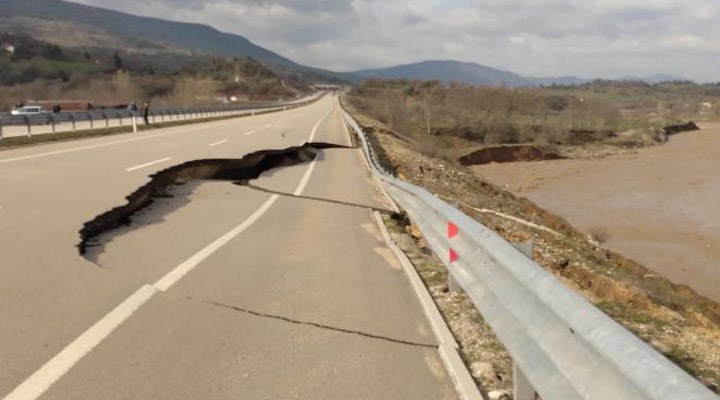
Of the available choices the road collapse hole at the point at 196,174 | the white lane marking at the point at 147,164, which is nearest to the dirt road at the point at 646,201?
the road collapse hole at the point at 196,174

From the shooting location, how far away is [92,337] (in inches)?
192

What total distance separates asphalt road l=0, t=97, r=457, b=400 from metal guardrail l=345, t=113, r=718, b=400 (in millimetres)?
610

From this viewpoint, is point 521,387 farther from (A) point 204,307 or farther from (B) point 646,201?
(B) point 646,201

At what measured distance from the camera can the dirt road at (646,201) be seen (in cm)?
2359

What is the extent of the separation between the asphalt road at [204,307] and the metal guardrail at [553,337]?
2.00 ft

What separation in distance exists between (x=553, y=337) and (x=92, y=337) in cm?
321

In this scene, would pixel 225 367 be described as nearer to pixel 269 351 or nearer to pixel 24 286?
pixel 269 351

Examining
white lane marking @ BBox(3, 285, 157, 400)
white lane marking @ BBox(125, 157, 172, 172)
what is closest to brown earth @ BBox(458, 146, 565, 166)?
white lane marking @ BBox(125, 157, 172, 172)

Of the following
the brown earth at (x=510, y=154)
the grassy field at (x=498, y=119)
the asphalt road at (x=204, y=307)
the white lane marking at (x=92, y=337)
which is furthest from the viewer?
the grassy field at (x=498, y=119)

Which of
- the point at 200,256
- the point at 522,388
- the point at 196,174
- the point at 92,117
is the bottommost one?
the point at 92,117

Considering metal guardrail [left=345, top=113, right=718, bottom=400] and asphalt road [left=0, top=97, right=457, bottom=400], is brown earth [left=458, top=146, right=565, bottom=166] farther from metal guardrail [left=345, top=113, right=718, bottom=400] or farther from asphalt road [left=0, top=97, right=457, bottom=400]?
metal guardrail [left=345, top=113, right=718, bottom=400]

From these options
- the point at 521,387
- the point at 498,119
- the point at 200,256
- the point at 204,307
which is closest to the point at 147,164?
the point at 200,256

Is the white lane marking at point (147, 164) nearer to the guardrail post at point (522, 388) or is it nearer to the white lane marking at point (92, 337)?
the white lane marking at point (92, 337)

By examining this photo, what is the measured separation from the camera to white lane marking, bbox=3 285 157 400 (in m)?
3.99
